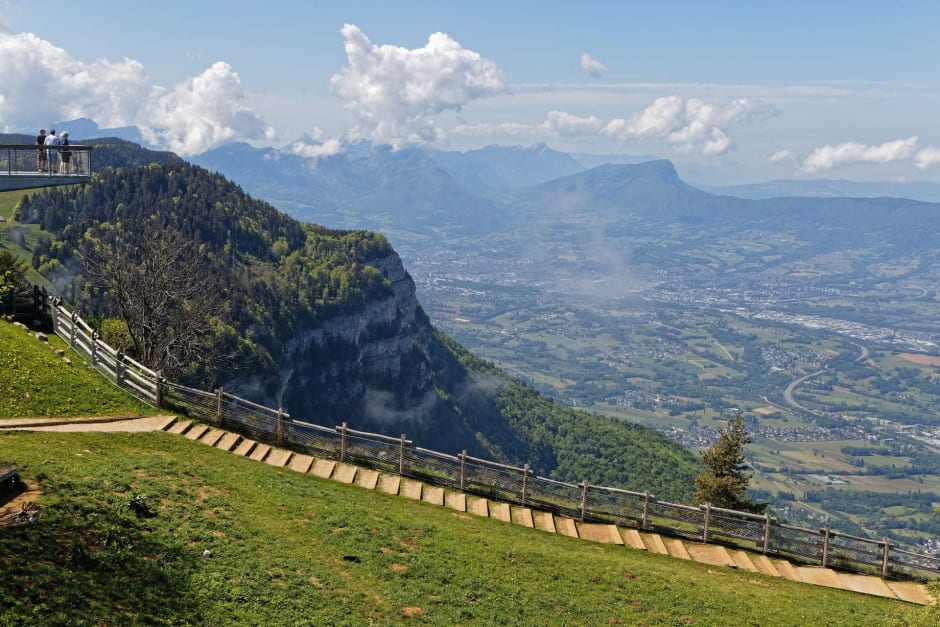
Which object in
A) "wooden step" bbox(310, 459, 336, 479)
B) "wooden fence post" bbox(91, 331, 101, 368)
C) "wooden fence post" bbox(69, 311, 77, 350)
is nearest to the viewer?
"wooden step" bbox(310, 459, 336, 479)

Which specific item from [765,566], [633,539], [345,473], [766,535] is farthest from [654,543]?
[345,473]

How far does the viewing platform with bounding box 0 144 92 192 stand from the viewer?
26.2 meters

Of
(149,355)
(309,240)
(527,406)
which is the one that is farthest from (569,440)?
(149,355)

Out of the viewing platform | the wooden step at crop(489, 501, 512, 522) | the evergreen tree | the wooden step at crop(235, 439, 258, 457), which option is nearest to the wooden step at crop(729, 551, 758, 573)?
the wooden step at crop(489, 501, 512, 522)

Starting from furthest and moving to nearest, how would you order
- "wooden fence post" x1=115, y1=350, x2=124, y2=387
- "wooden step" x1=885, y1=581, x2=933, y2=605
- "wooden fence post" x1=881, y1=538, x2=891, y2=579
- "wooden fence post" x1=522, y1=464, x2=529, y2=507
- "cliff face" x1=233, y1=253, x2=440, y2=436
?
"cliff face" x1=233, y1=253, x2=440, y2=436 → "wooden fence post" x1=115, y1=350, x2=124, y2=387 → "wooden fence post" x1=522, y1=464, x2=529, y2=507 → "wooden fence post" x1=881, y1=538, x2=891, y2=579 → "wooden step" x1=885, y1=581, x2=933, y2=605

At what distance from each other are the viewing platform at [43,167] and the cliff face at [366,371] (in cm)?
9889

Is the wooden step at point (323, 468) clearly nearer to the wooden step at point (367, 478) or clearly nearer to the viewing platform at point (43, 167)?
the wooden step at point (367, 478)

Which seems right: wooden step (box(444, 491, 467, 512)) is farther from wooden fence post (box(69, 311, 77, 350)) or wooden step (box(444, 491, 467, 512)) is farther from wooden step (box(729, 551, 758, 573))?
wooden fence post (box(69, 311, 77, 350))

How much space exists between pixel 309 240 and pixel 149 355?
468ft

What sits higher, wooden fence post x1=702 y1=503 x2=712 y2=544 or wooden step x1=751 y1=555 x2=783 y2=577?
wooden fence post x1=702 y1=503 x2=712 y2=544

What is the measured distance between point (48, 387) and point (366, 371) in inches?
5381

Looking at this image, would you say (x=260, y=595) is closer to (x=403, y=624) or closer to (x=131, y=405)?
(x=403, y=624)

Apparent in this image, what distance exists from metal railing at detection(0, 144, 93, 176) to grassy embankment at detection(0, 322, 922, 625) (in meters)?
9.55

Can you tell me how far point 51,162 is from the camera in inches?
1116
